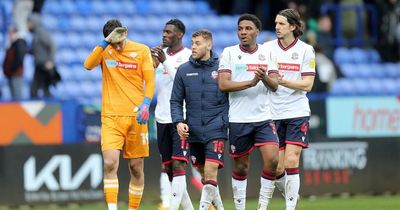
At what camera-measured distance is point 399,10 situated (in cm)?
2925

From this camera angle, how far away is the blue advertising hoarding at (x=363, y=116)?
74.9 feet

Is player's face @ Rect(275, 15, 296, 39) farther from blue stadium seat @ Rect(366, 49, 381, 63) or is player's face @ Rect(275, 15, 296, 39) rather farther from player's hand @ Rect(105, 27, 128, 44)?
blue stadium seat @ Rect(366, 49, 381, 63)

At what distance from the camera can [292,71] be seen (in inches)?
605

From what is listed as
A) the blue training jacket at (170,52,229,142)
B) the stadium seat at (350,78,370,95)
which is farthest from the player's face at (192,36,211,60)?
the stadium seat at (350,78,370,95)

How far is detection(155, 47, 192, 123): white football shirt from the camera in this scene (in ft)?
53.7

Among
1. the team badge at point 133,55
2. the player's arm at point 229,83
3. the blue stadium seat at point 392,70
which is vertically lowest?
the blue stadium seat at point 392,70

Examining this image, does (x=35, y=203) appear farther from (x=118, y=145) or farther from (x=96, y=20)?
(x=96, y=20)

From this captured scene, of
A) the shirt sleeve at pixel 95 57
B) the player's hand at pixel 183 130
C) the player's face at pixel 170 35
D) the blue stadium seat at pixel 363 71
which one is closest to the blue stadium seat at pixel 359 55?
the blue stadium seat at pixel 363 71

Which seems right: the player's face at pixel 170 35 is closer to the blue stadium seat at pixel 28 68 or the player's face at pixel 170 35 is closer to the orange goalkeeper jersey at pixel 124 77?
the orange goalkeeper jersey at pixel 124 77

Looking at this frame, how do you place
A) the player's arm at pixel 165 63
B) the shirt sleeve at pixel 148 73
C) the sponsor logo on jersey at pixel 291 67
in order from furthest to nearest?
1. the player's arm at pixel 165 63
2. the sponsor logo on jersey at pixel 291 67
3. the shirt sleeve at pixel 148 73

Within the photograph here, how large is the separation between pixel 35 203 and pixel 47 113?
1.93 m

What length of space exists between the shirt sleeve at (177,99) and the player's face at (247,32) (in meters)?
0.87

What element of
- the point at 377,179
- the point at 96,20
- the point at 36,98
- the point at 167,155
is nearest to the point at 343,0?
the point at 96,20

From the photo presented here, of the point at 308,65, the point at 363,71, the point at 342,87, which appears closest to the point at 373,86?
the point at 363,71
